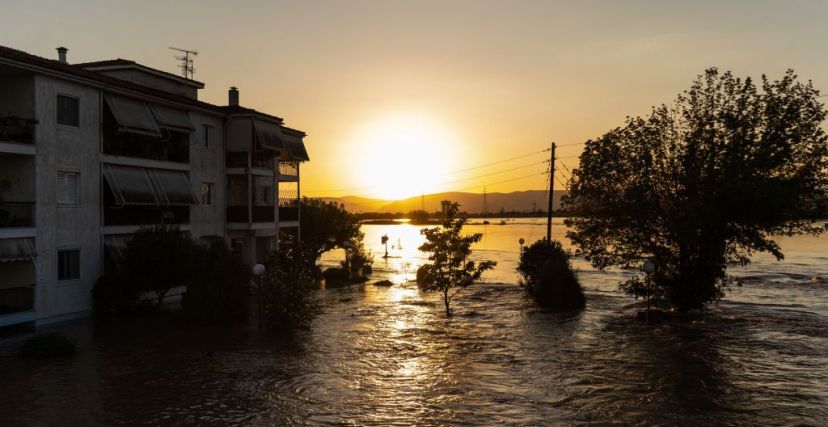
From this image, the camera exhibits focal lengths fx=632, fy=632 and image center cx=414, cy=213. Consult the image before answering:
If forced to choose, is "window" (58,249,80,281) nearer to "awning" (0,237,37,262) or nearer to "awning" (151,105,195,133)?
"awning" (0,237,37,262)

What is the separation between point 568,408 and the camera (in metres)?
17.4

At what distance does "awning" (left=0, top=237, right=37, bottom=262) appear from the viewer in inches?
980

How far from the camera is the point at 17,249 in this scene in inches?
1005

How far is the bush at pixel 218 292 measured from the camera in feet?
95.5

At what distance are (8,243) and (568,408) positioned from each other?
73.1 feet

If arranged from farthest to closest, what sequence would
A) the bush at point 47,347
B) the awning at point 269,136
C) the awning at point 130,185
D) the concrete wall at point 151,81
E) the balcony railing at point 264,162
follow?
1. the balcony railing at point 264,162
2. the awning at point 269,136
3. the concrete wall at point 151,81
4. the awning at point 130,185
5. the bush at point 47,347

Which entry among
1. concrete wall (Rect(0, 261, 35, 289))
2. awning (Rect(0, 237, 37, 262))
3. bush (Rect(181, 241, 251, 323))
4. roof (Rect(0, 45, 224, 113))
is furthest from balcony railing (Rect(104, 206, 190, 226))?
roof (Rect(0, 45, 224, 113))

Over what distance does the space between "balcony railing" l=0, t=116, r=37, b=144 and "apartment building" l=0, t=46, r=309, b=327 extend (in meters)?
0.04

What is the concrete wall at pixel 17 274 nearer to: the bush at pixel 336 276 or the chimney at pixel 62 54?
the chimney at pixel 62 54

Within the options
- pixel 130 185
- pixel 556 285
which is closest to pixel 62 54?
pixel 130 185

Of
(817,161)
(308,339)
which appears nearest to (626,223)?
(817,161)

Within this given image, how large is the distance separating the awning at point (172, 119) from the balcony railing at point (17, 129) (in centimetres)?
716

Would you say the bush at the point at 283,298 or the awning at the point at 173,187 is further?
the awning at the point at 173,187

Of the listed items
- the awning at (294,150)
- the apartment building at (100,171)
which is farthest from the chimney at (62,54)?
the awning at (294,150)
